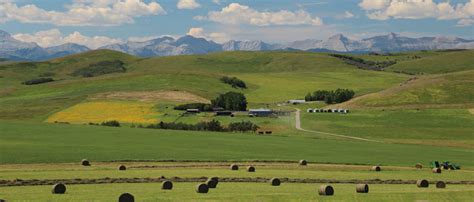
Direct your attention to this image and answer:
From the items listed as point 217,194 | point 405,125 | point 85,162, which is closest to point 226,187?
point 217,194

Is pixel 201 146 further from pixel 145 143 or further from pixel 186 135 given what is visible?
pixel 186 135

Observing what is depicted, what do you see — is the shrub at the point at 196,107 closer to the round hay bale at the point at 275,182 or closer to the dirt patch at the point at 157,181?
the dirt patch at the point at 157,181

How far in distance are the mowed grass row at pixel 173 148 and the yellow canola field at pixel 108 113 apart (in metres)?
33.4

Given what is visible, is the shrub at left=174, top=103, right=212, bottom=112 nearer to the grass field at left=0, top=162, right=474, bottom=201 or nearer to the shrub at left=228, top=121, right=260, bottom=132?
the shrub at left=228, top=121, right=260, bottom=132

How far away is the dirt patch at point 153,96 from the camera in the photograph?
15700cm

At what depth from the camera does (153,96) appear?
16225 cm

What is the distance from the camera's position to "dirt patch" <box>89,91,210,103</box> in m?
157

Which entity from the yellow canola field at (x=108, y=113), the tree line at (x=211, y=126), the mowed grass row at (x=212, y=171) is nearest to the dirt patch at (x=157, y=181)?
the mowed grass row at (x=212, y=171)

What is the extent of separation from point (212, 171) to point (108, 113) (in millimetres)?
87992

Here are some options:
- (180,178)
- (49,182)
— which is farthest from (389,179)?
(49,182)

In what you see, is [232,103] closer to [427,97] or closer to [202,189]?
[427,97]

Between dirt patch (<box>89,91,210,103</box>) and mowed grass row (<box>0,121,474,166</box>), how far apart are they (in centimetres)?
6920

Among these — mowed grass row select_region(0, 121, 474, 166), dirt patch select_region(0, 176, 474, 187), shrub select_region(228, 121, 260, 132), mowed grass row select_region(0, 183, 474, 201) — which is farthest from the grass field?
shrub select_region(228, 121, 260, 132)

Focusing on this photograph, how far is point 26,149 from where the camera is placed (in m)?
58.7
